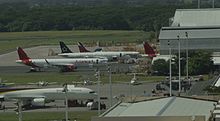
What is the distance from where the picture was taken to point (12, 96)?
51.3 metres

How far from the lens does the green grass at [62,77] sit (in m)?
62.7

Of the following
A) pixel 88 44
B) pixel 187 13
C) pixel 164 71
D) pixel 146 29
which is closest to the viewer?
pixel 164 71

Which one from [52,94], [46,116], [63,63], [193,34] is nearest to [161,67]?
[193,34]

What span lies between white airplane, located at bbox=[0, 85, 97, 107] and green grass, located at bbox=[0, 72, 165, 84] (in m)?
10.0

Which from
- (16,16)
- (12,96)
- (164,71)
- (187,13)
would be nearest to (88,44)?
(187,13)

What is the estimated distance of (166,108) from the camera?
3312 cm

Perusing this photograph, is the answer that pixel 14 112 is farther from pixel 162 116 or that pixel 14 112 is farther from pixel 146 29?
pixel 146 29

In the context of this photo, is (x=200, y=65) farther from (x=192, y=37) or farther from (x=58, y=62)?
(x=58, y=62)

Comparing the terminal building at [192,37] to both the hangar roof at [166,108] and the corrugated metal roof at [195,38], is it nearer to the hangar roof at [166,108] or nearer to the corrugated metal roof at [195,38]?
the corrugated metal roof at [195,38]

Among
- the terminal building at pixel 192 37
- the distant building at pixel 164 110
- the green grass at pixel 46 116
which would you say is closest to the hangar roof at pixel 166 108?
the distant building at pixel 164 110

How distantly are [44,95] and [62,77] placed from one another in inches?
627

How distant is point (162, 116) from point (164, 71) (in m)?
36.9

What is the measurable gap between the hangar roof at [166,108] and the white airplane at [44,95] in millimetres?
13808

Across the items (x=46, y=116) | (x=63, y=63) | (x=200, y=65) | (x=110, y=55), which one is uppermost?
(x=110, y=55)
